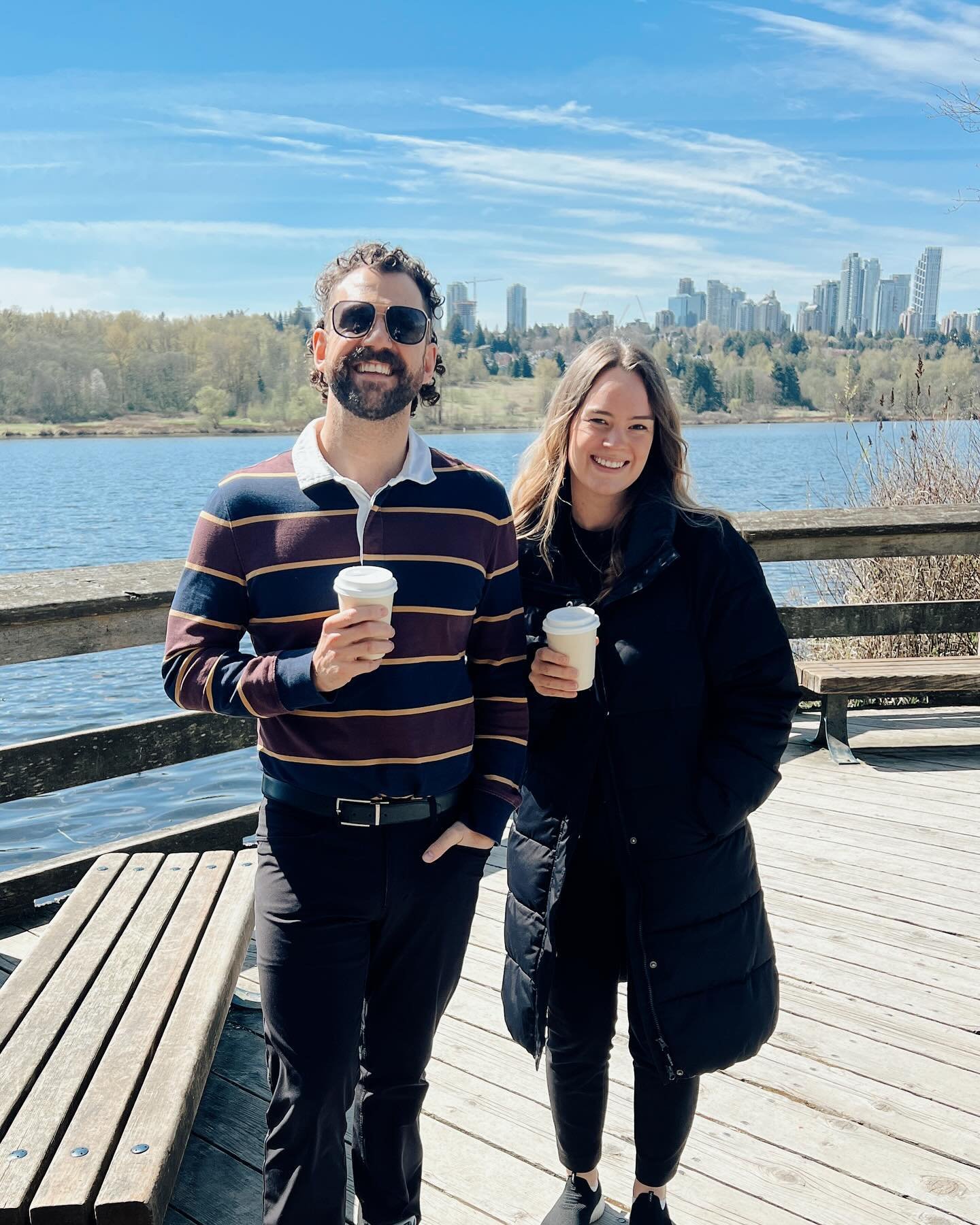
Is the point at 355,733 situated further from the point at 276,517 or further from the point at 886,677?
the point at 886,677

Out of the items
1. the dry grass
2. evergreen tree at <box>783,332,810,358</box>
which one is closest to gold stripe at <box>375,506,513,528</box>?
the dry grass

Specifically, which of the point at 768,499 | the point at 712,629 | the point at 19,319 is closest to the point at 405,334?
the point at 712,629

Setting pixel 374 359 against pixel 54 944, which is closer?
pixel 374 359

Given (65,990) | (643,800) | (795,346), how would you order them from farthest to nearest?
1. (795,346)
2. (65,990)
3. (643,800)

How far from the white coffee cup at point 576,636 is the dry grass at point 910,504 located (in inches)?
173

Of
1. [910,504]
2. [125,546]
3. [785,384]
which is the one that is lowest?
[125,546]

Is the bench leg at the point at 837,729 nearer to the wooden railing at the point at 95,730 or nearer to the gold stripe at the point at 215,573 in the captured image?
the wooden railing at the point at 95,730

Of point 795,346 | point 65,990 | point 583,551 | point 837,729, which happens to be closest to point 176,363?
point 795,346

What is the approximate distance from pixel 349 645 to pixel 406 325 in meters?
0.54

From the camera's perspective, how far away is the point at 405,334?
161 cm

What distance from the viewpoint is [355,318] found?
5.21 feet

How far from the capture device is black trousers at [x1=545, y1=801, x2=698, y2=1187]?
1.75 metres

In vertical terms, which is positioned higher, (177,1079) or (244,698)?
(244,698)

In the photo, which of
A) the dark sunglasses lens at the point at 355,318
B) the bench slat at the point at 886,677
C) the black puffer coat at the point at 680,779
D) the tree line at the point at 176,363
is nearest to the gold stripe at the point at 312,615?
the black puffer coat at the point at 680,779
